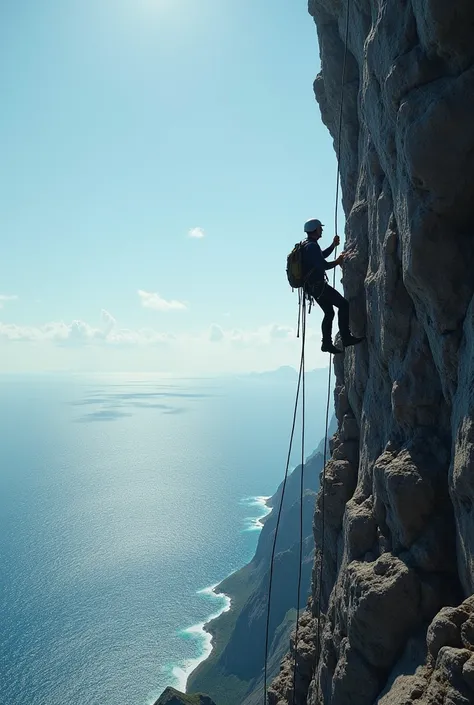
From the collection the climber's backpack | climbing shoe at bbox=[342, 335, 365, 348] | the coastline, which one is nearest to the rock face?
climbing shoe at bbox=[342, 335, 365, 348]

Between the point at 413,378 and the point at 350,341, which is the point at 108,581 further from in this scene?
the point at 413,378

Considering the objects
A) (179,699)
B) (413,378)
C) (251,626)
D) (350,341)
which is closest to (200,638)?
(251,626)

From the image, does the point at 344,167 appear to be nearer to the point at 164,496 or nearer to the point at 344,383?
the point at 344,383

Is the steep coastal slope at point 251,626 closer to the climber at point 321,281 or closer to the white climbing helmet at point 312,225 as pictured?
the climber at point 321,281

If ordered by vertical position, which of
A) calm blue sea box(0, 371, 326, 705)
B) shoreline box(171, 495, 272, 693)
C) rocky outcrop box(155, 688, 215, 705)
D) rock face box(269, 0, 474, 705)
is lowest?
shoreline box(171, 495, 272, 693)

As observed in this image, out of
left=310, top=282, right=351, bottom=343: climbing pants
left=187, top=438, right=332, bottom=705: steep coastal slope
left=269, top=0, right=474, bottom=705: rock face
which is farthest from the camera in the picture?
left=187, top=438, right=332, bottom=705: steep coastal slope

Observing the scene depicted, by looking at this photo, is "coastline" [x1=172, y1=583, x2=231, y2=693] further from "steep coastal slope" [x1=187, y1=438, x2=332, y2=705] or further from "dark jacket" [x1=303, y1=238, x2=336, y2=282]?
"dark jacket" [x1=303, y1=238, x2=336, y2=282]

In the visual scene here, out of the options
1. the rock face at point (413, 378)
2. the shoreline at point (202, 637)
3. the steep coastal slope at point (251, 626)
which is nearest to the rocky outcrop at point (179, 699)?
the steep coastal slope at point (251, 626)
